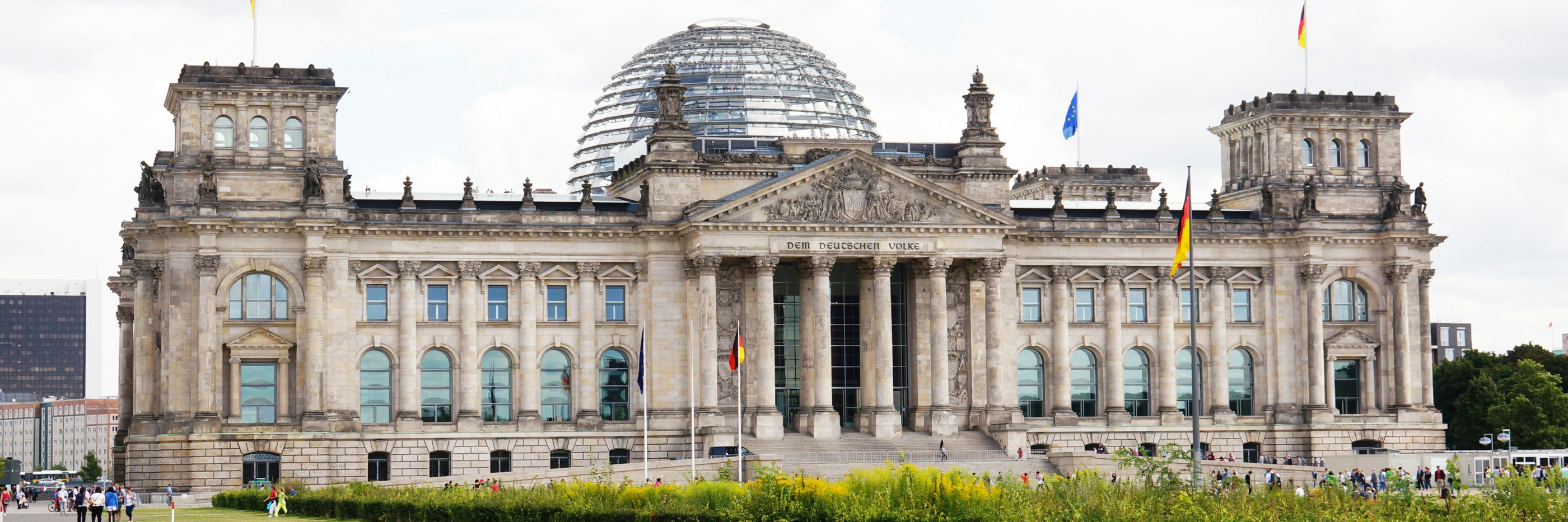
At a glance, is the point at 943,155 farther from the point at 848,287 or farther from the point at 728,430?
the point at 728,430

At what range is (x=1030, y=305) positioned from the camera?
307ft

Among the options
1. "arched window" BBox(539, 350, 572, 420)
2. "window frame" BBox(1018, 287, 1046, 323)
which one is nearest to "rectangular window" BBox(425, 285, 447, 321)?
"arched window" BBox(539, 350, 572, 420)

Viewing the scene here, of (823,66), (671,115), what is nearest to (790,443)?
(671,115)

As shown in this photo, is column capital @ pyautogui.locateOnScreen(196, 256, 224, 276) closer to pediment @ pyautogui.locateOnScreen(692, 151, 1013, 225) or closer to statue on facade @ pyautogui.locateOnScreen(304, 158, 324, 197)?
statue on facade @ pyautogui.locateOnScreen(304, 158, 324, 197)

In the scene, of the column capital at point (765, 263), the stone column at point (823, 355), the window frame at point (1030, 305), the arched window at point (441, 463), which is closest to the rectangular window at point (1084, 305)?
the window frame at point (1030, 305)

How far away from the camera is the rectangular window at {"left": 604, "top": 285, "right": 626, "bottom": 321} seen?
88.8 m

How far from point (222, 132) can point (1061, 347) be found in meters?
39.3

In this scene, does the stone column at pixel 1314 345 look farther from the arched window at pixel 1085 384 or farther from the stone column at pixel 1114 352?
the arched window at pixel 1085 384

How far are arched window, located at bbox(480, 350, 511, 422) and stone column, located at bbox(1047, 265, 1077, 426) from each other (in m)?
25.4

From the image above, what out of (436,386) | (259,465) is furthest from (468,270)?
(259,465)

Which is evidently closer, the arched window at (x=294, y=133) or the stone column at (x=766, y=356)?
the arched window at (x=294, y=133)

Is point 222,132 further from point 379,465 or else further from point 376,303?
point 379,465

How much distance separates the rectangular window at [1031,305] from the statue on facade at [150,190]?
39325 millimetres

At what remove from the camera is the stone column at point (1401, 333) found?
9538 cm
